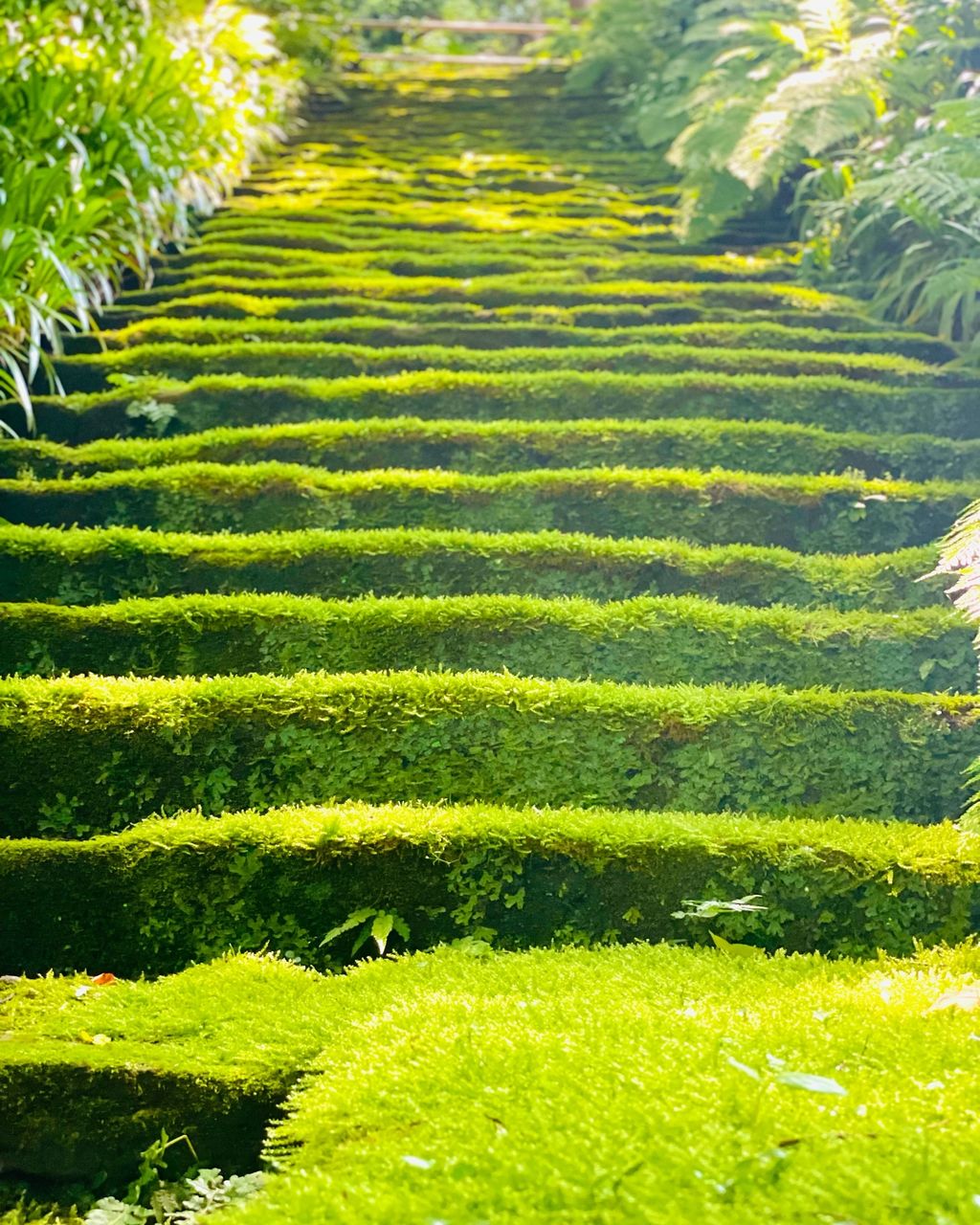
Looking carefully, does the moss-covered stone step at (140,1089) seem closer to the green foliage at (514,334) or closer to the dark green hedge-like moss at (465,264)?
the green foliage at (514,334)

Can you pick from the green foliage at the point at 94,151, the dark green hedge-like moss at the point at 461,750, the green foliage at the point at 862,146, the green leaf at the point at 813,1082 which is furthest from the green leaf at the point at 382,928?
the green foliage at the point at 862,146

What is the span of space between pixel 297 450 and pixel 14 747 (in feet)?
6.98

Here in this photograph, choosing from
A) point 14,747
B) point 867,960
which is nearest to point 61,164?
point 14,747

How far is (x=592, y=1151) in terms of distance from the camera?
1.56m

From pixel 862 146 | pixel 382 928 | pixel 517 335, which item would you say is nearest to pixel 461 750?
pixel 382 928

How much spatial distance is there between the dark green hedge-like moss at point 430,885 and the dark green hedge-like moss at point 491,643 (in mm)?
860

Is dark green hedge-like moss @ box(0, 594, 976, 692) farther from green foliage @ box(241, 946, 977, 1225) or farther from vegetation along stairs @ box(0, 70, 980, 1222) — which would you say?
green foliage @ box(241, 946, 977, 1225)

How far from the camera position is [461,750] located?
3115mm

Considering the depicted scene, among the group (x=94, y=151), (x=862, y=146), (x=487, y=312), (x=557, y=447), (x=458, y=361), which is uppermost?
(x=862, y=146)

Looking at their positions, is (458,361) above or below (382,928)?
above

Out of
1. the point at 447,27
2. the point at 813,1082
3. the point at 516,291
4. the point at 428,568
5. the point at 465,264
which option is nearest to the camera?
the point at 813,1082

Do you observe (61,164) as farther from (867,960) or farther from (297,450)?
(867,960)

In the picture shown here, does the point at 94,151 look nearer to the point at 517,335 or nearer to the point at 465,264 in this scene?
the point at 465,264

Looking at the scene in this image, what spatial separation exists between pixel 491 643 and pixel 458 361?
2554 mm
